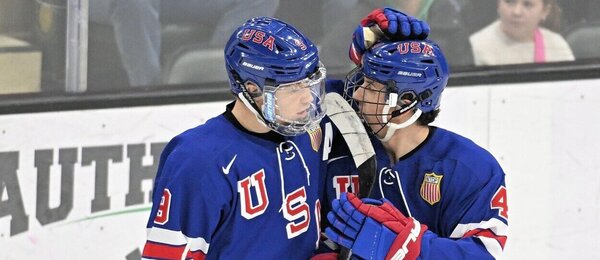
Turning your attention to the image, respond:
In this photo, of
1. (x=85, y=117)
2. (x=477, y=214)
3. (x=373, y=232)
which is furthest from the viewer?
(x=85, y=117)

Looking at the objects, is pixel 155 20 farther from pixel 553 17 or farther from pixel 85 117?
pixel 553 17

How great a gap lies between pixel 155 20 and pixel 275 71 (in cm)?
140

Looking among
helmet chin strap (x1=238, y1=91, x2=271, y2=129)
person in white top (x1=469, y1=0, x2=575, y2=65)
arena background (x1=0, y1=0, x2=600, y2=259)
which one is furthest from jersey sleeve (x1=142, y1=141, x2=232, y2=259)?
person in white top (x1=469, y1=0, x2=575, y2=65)

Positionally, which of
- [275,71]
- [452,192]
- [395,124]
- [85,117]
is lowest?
[85,117]

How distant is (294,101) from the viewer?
228 centimetres

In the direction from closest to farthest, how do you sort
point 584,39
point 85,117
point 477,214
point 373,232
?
1. point 373,232
2. point 477,214
3. point 584,39
4. point 85,117

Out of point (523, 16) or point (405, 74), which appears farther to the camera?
point (523, 16)

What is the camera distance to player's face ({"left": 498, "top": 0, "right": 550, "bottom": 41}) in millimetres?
3400

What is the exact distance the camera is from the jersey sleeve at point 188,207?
2230 mm

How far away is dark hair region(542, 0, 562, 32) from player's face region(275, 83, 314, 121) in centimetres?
133

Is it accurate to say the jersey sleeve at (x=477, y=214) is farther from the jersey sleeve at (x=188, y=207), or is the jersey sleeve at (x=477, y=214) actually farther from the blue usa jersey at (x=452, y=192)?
the jersey sleeve at (x=188, y=207)

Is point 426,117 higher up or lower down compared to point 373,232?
higher up

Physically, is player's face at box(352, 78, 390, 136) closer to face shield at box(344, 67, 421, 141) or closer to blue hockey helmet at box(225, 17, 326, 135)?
face shield at box(344, 67, 421, 141)

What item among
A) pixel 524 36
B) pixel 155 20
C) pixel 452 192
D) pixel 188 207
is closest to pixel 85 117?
pixel 155 20
